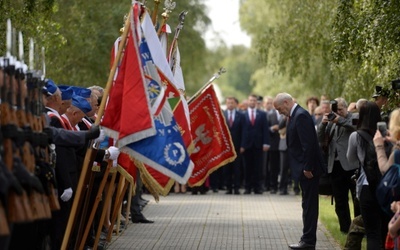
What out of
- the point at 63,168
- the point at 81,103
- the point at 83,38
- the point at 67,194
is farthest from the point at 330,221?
the point at 83,38

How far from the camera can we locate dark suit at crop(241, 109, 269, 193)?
2978cm

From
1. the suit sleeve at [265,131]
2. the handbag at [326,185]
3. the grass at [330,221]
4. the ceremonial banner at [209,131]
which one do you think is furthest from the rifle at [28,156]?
the suit sleeve at [265,131]

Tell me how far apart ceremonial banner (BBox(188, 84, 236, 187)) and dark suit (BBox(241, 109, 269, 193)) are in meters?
9.81

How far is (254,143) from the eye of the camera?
29875 mm

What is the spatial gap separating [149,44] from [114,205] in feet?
16.8

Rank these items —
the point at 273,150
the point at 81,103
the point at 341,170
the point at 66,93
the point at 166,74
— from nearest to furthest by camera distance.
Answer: the point at 166,74 → the point at 66,93 → the point at 81,103 → the point at 341,170 → the point at 273,150

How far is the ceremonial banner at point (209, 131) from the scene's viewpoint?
1970 cm

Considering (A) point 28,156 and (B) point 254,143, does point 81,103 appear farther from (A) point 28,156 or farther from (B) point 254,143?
(B) point 254,143

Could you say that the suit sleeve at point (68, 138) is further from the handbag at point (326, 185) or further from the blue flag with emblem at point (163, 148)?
the handbag at point (326, 185)

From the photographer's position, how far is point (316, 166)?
52.5ft

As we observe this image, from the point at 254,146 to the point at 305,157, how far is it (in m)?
14.0

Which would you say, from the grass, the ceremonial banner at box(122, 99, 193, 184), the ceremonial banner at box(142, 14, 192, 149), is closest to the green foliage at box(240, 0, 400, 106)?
the grass

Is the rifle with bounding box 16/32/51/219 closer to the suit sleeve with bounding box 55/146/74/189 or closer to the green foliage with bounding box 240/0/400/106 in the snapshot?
the suit sleeve with bounding box 55/146/74/189

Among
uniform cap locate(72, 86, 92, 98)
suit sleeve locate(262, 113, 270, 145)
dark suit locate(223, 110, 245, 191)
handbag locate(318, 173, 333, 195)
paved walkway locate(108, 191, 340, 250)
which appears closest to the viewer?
uniform cap locate(72, 86, 92, 98)
